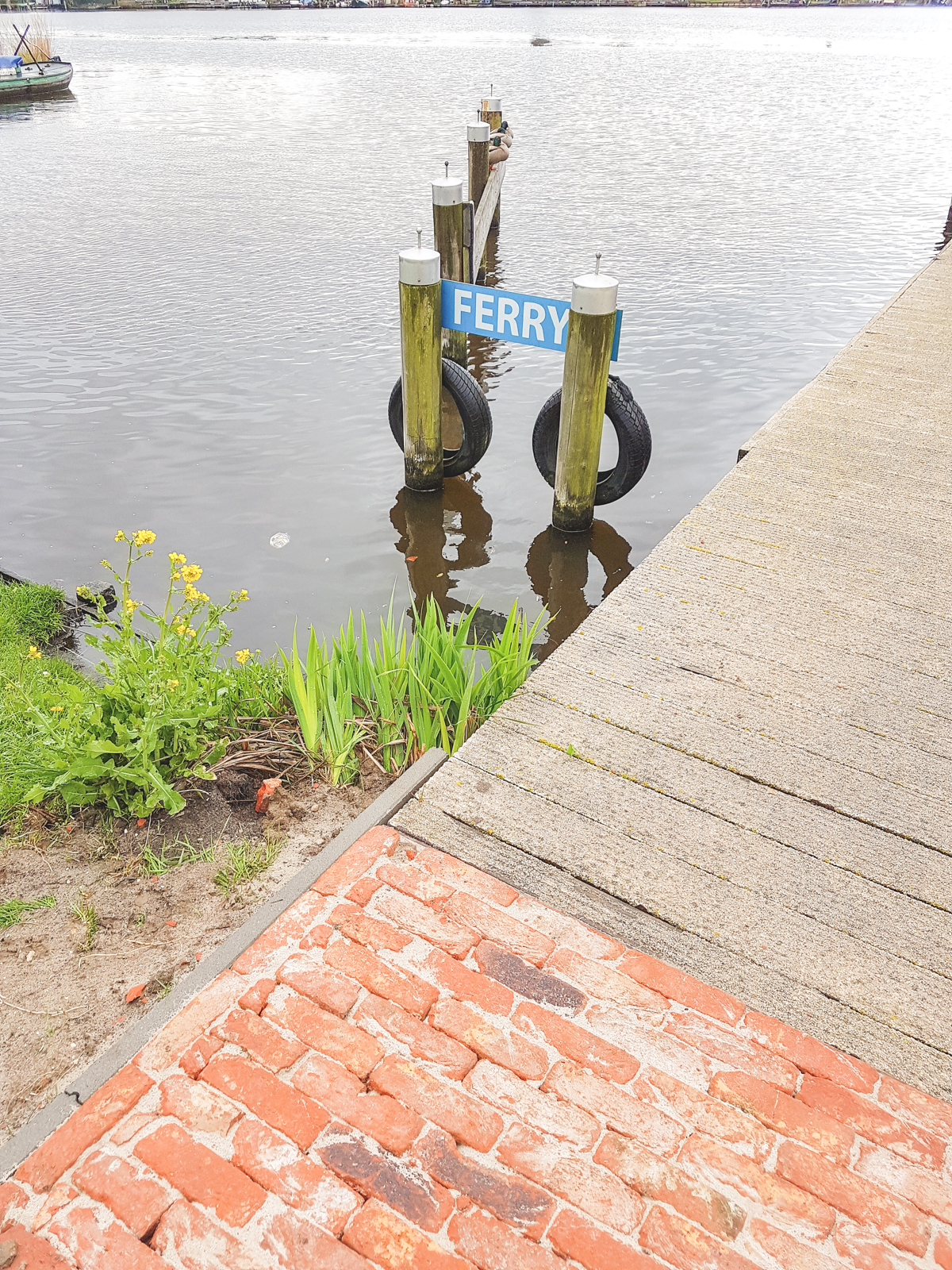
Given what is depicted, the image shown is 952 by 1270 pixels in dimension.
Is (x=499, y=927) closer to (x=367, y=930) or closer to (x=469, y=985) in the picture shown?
(x=469, y=985)

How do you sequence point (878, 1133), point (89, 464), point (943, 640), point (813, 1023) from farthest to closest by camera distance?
point (89, 464) → point (943, 640) → point (813, 1023) → point (878, 1133)

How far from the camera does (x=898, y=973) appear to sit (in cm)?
264

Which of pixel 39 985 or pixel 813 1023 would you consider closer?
pixel 813 1023

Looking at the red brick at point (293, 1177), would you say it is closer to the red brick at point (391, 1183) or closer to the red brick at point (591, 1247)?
the red brick at point (391, 1183)

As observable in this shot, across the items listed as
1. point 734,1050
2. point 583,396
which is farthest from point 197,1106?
point 583,396

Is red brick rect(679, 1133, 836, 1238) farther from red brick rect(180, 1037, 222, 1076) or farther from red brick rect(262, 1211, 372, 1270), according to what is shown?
red brick rect(180, 1037, 222, 1076)

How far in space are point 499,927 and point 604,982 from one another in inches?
13.8

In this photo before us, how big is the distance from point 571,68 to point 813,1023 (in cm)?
4364

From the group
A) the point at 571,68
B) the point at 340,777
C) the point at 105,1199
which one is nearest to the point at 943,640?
the point at 340,777

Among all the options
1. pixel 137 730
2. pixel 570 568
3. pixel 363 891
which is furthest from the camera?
pixel 570 568

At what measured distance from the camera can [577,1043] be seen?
240cm

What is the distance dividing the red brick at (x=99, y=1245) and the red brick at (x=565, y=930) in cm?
127

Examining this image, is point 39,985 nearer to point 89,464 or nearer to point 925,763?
point 925,763

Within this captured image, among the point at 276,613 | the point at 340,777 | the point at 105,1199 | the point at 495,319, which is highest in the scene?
the point at 495,319
